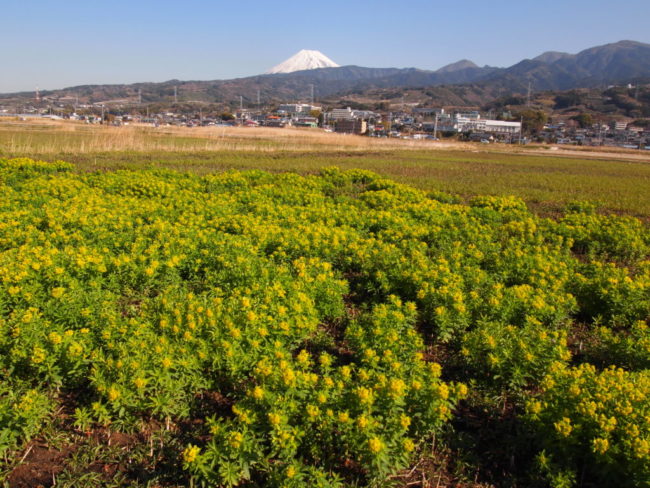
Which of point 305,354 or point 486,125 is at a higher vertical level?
point 486,125

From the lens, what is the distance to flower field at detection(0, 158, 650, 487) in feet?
10.6

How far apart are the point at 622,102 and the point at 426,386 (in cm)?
17261

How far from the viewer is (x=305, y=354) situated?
153 inches

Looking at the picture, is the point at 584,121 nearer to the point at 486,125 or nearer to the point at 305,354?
the point at 486,125

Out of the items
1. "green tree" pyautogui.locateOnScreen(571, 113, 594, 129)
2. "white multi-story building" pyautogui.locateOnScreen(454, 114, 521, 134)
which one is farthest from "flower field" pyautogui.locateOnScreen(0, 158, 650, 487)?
"green tree" pyautogui.locateOnScreen(571, 113, 594, 129)

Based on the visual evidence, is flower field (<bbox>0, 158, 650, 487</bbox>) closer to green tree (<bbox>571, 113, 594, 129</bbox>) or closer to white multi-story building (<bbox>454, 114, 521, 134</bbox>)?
white multi-story building (<bbox>454, 114, 521, 134</bbox>)

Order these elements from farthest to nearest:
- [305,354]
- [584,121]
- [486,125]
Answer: [486,125] < [584,121] < [305,354]

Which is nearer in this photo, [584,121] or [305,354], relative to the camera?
[305,354]

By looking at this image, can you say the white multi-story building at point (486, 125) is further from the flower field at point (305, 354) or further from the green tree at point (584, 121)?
the flower field at point (305, 354)

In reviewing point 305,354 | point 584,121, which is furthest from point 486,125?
point 305,354

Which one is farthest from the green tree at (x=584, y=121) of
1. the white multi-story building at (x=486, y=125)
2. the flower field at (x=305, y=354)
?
the flower field at (x=305, y=354)

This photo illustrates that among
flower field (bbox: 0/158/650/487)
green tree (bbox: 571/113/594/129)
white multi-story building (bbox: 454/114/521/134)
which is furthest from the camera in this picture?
green tree (bbox: 571/113/594/129)

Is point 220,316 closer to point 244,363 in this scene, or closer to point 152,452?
point 244,363

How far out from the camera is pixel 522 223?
30.8 feet
